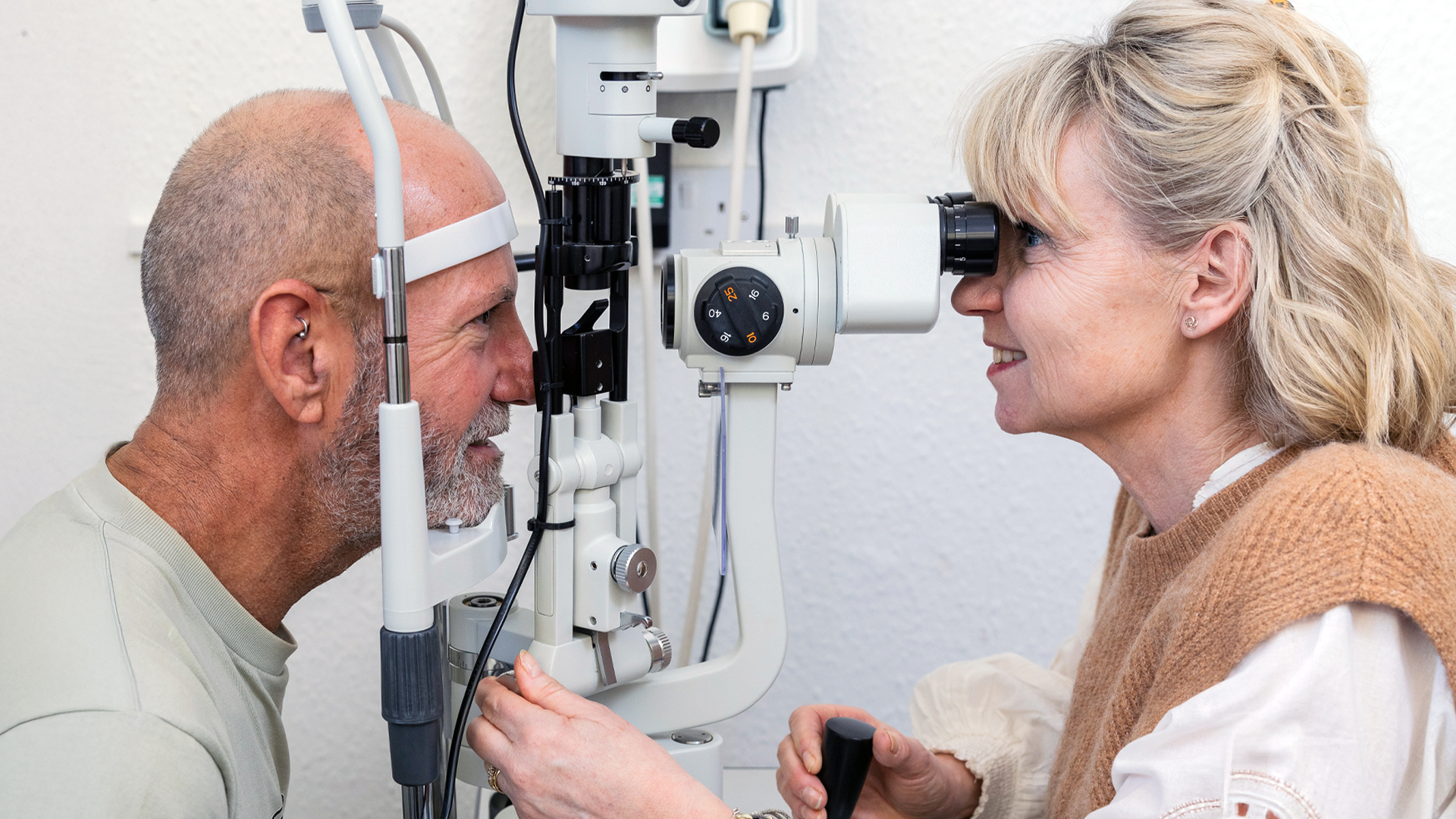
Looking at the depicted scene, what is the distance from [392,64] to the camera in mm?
935

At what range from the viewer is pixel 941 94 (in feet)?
4.62

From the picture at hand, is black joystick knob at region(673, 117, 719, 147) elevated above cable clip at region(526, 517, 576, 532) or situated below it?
above

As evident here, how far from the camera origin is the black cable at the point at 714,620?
1506 millimetres

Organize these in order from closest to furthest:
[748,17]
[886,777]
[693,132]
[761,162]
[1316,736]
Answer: [1316,736] → [693,132] → [886,777] → [748,17] → [761,162]

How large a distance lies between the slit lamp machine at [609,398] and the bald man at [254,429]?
0.23ft

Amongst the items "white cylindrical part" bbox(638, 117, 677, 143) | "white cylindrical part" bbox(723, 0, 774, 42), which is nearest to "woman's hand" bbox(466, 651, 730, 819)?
"white cylindrical part" bbox(638, 117, 677, 143)

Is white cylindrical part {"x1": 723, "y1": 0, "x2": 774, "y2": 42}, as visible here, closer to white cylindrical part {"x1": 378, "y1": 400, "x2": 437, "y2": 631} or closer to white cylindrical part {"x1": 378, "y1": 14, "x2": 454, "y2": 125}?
white cylindrical part {"x1": 378, "y1": 14, "x2": 454, "y2": 125}

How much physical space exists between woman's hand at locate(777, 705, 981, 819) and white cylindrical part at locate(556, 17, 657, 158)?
0.59m

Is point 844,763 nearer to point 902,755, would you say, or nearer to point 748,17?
point 902,755

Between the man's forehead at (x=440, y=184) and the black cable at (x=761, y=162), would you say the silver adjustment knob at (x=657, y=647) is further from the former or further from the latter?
the black cable at (x=761, y=162)

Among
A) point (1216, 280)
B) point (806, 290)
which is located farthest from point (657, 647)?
point (1216, 280)

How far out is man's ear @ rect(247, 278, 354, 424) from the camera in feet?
2.69

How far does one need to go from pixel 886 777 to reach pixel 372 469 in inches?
24.1

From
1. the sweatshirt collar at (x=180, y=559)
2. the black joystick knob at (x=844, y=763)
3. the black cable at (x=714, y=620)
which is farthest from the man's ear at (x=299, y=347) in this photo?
the black cable at (x=714, y=620)
